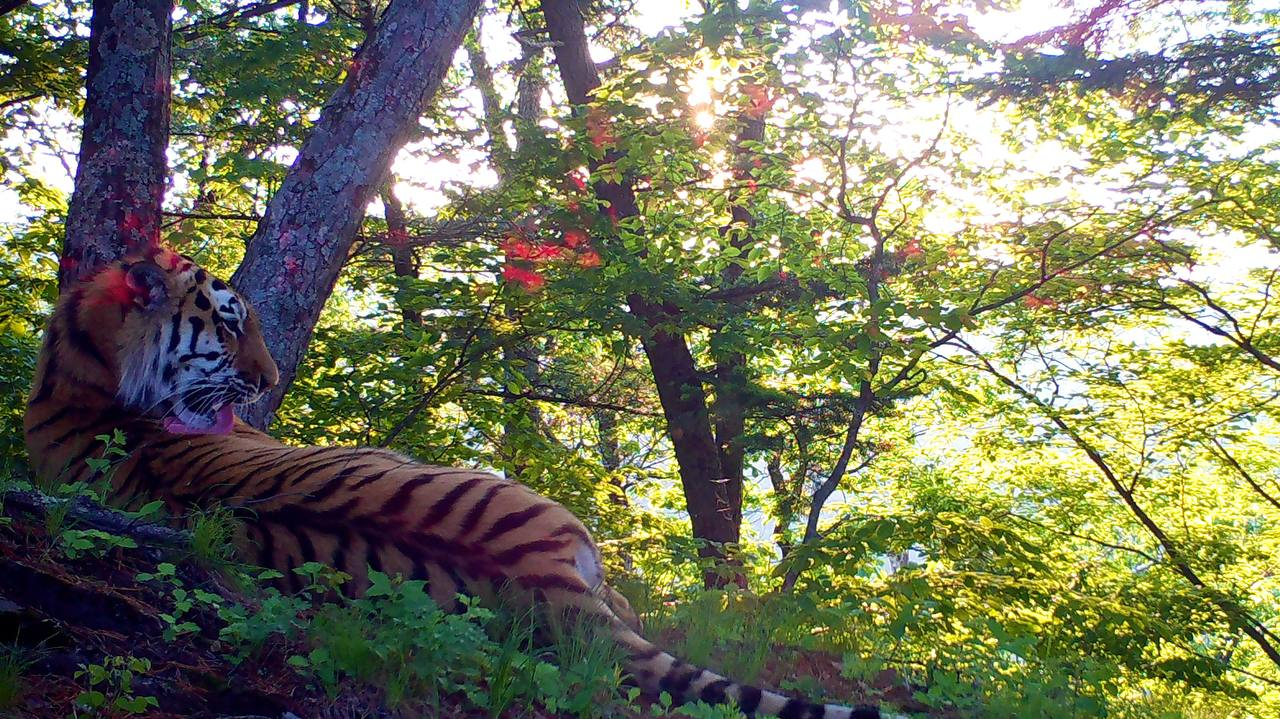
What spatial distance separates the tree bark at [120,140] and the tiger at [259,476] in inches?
9.6

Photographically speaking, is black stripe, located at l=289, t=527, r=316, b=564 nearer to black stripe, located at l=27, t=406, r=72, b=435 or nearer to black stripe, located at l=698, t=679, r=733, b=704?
black stripe, located at l=698, t=679, r=733, b=704

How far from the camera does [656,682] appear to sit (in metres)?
2.86

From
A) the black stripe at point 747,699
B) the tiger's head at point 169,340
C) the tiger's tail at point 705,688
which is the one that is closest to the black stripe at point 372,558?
the tiger's tail at point 705,688

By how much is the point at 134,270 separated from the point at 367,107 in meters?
1.63

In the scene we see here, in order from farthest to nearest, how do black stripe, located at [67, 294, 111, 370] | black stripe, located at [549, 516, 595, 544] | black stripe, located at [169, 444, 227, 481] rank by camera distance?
black stripe, located at [67, 294, 111, 370], black stripe, located at [169, 444, 227, 481], black stripe, located at [549, 516, 595, 544]

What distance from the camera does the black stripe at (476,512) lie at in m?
3.06

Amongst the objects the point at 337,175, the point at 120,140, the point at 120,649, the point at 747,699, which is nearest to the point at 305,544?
the point at 120,649

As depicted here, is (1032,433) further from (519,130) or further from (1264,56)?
(519,130)

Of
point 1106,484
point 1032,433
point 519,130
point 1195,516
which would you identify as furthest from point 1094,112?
point 519,130

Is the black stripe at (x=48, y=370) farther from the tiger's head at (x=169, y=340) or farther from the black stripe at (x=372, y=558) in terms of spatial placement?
the black stripe at (x=372, y=558)

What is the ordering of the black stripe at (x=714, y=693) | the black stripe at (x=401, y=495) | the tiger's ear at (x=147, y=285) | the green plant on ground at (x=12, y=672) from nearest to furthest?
the green plant on ground at (x=12, y=672) → the black stripe at (x=714, y=693) → the black stripe at (x=401, y=495) → the tiger's ear at (x=147, y=285)

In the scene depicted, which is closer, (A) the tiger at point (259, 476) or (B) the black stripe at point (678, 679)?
(B) the black stripe at point (678, 679)

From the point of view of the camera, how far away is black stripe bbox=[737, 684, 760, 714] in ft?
8.96

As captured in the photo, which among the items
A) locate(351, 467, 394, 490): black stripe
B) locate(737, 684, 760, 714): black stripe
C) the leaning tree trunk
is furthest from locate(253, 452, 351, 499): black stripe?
locate(737, 684, 760, 714): black stripe
